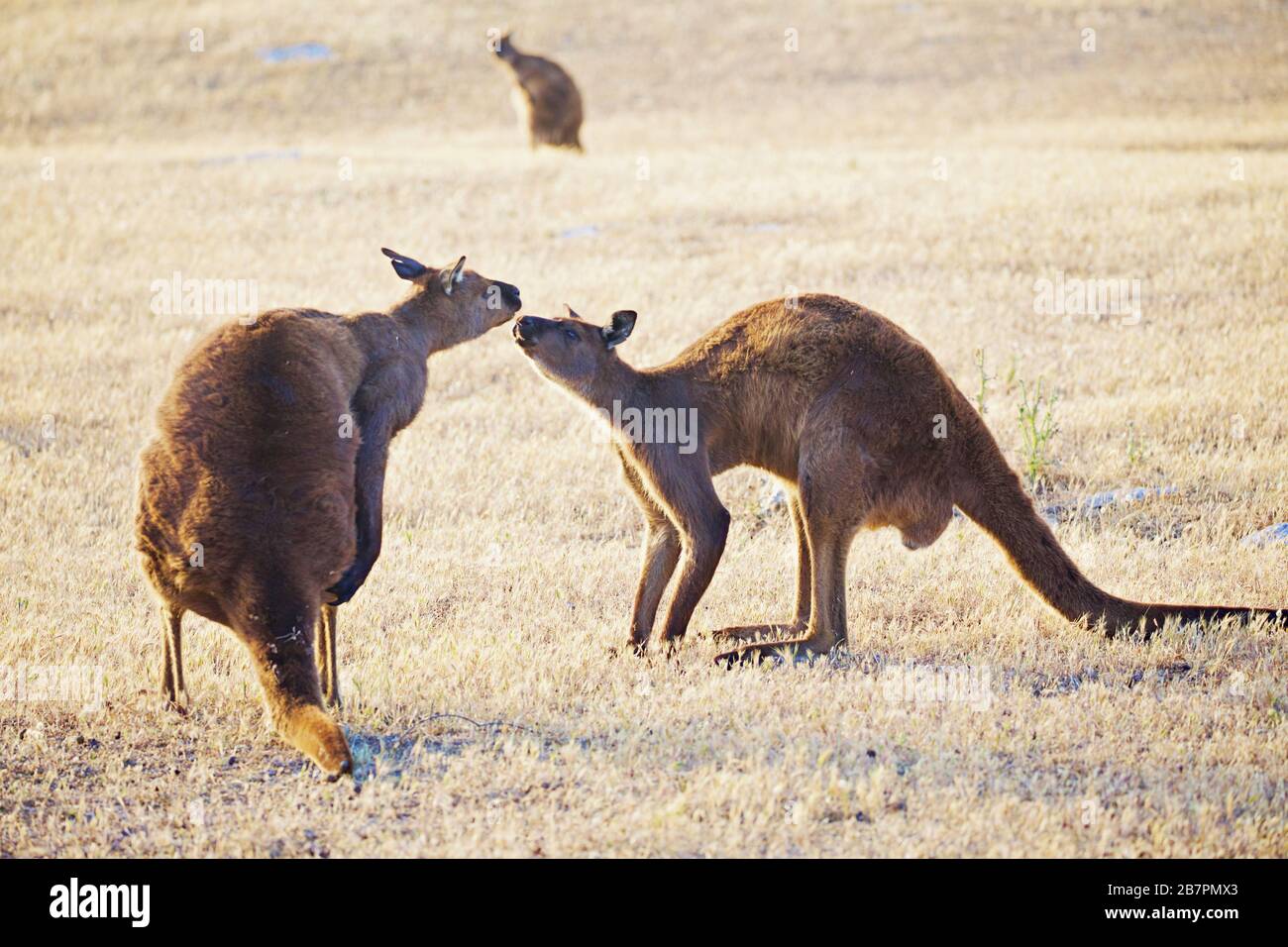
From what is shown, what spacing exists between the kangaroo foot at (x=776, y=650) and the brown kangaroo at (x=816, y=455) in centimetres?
1

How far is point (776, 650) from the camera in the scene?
632cm

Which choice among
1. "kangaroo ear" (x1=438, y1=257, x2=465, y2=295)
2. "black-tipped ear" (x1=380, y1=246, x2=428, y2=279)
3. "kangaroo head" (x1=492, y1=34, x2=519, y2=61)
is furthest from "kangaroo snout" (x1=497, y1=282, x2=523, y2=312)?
"kangaroo head" (x1=492, y1=34, x2=519, y2=61)

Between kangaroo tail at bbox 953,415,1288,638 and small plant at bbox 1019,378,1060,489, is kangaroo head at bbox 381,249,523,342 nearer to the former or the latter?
kangaroo tail at bbox 953,415,1288,638

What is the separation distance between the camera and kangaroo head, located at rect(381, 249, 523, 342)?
272 inches

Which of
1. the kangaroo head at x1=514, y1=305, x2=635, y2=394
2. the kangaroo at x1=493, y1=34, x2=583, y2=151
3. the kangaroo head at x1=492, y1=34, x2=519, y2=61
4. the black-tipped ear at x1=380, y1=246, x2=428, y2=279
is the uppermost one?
the kangaroo head at x1=492, y1=34, x2=519, y2=61

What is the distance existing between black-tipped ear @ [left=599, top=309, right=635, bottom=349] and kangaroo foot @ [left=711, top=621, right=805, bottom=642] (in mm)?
1477

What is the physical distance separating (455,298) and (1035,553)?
10.00 feet

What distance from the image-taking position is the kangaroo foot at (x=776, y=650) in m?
6.26

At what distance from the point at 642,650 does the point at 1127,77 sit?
27.0m

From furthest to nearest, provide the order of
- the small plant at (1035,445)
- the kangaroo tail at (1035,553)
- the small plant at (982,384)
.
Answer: the small plant at (1035,445), the small plant at (982,384), the kangaroo tail at (1035,553)

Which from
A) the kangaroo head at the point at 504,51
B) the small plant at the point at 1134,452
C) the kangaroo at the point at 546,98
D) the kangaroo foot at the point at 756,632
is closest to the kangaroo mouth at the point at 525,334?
the kangaroo foot at the point at 756,632

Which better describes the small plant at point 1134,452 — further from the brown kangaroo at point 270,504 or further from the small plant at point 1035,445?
the brown kangaroo at point 270,504

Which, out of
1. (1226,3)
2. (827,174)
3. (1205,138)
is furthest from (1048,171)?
(1226,3)

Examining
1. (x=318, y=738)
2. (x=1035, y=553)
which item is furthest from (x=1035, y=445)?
(x=318, y=738)
